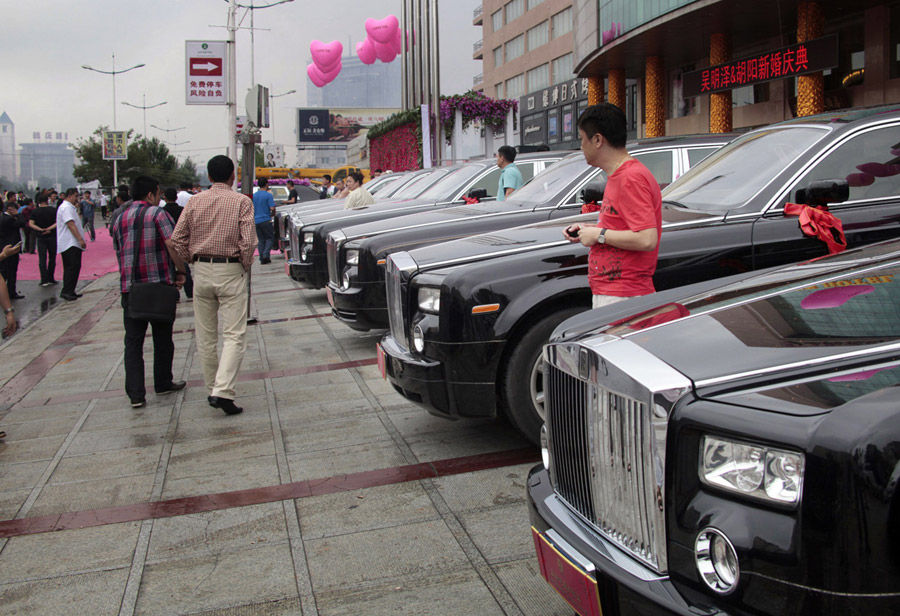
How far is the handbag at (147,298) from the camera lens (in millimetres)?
6609

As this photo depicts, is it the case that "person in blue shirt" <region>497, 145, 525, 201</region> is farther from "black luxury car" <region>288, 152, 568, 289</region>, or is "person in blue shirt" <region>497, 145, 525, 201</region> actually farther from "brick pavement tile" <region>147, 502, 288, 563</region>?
"brick pavement tile" <region>147, 502, 288, 563</region>

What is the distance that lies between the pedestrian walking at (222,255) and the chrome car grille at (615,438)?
406cm

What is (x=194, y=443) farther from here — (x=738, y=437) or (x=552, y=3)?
(x=552, y=3)

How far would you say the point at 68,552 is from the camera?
13.0ft

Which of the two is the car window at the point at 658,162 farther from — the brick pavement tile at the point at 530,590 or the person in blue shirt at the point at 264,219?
the person in blue shirt at the point at 264,219

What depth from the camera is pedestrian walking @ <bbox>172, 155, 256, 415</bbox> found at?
20.3 feet

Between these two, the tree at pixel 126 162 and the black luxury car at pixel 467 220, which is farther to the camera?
the tree at pixel 126 162

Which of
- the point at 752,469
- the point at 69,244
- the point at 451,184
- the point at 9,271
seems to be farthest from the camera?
the point at 9,271

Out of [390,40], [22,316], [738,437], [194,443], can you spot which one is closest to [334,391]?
[194,443]

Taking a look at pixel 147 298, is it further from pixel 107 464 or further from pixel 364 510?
pixel 364 510

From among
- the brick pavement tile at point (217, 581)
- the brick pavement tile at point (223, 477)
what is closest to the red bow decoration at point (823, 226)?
the brick pavement tile at point (217, 581)

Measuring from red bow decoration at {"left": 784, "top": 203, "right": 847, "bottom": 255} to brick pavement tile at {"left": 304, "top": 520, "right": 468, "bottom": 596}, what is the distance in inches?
96.5

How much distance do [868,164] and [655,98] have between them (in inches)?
932

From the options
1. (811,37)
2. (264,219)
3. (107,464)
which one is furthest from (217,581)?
(811,37)
